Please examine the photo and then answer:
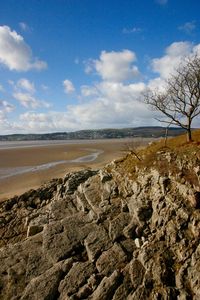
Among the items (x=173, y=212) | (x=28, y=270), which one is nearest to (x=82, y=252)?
(x=28, y=270)

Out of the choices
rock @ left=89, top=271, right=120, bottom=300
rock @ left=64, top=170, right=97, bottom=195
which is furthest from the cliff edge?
rock @ left=64, top=170, right=97, bottom=195

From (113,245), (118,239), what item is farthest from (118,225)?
(113,245)

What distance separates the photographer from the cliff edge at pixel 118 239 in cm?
1800

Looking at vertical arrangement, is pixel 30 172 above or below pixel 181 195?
below

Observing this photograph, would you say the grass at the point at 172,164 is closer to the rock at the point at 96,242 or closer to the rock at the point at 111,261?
the rock at the point at 96,242

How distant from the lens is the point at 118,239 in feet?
69.3

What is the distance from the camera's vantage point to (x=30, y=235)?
2405cm

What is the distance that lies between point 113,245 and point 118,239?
57cm

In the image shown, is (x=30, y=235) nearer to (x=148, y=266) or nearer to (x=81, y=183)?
(x=81, y=183)

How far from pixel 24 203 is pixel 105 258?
13.5m

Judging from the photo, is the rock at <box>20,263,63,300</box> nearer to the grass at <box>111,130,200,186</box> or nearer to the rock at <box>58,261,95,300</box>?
the rock at <box>58,261,95,300</box>

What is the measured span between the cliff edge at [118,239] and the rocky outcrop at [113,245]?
53 mm

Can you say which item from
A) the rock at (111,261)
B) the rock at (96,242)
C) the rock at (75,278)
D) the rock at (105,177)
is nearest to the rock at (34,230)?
the rock at (96,242)

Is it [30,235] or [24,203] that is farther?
[24,203]
